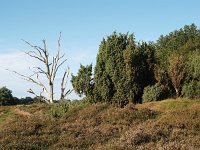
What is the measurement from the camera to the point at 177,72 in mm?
37188

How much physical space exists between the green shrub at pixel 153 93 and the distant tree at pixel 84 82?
627cm

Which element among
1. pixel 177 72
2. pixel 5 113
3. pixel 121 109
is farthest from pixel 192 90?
pixel 5 113

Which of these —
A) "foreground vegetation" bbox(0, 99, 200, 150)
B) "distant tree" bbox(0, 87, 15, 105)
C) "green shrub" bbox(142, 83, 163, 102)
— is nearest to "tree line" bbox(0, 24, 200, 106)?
"green shrub" bbox(142, 83, 163, 102)

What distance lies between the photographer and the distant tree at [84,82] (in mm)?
41188

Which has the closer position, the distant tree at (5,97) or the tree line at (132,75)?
the tree line at (132,75)

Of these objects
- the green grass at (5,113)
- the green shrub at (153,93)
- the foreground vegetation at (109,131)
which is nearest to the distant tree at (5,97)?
the green grass at (5,113)

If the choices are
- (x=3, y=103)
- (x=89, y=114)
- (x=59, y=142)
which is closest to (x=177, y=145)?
(x=59, y=142)

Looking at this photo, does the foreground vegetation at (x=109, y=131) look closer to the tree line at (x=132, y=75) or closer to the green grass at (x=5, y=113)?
the tree line at (x=132, y=75)

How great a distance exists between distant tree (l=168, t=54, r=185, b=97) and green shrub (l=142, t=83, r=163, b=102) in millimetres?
1365

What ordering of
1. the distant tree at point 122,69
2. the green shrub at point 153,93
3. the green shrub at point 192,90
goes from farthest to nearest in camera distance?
the distant tree at point 122,69, the green shrub at point 153,93, the green shrub at point 192,90

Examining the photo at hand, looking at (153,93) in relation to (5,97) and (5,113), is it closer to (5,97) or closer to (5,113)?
(5,113)

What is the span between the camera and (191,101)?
3281 cm

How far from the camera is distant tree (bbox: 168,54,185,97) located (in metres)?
36.9

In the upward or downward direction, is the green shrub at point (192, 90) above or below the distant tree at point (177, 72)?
below
